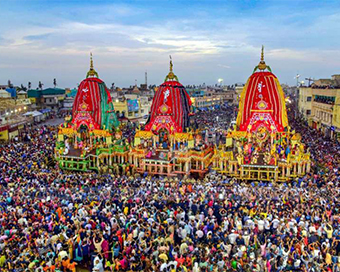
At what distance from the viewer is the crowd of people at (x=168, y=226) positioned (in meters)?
13.4

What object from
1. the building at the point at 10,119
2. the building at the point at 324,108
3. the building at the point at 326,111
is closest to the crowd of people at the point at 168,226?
the building at the point at 326,111

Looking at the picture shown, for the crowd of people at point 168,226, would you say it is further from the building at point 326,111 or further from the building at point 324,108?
the building at point 324,108

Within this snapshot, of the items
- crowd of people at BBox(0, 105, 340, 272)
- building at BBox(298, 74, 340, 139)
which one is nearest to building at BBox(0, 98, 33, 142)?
crowd of people at BBox(0, 105, 340, 272)

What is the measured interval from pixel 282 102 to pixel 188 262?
2040cm

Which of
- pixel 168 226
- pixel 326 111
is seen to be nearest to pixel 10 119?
pixel 168 226

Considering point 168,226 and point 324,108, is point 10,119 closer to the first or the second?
point 168,226

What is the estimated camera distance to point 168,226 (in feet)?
53.0

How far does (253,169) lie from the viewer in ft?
87.8

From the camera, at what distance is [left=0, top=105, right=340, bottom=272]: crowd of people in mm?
13438

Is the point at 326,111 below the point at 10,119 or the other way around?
the other way around

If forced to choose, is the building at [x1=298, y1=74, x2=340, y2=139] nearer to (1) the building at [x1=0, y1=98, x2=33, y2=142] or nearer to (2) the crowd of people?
(2) the crowd of people

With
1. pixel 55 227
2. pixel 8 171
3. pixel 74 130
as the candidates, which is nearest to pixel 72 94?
pixel 74 130

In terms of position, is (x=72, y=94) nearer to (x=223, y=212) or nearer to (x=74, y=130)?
(x=74, y=130)

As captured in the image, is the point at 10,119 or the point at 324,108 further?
the point at 10,119
